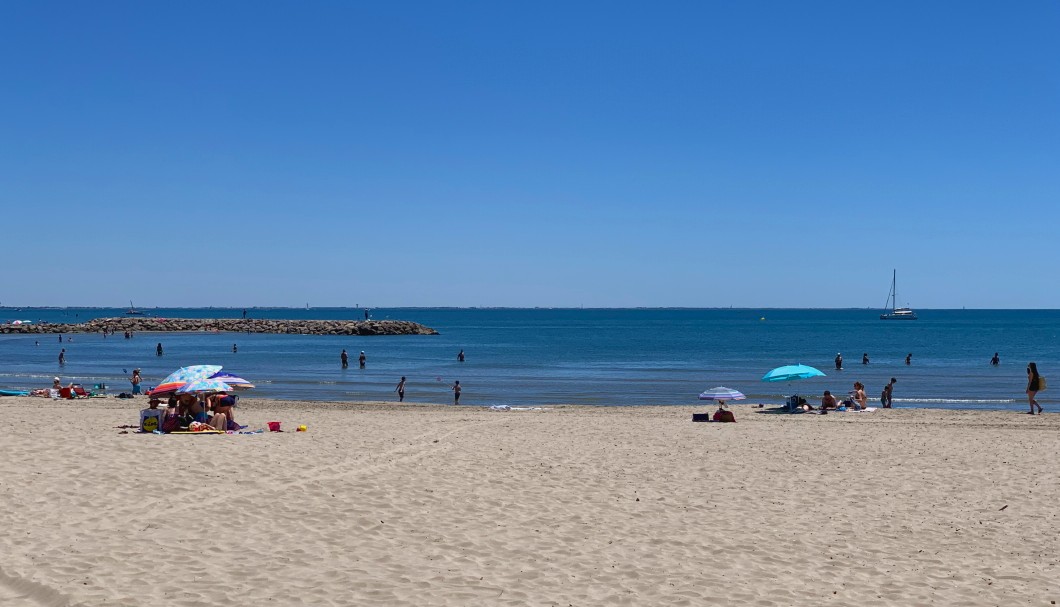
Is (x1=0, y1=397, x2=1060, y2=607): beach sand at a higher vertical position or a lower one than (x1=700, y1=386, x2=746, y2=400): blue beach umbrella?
lower

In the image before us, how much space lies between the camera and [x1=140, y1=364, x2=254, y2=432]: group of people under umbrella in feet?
61.8

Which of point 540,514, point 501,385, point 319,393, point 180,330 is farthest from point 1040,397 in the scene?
point 180,330

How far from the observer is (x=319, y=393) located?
41.4 metres

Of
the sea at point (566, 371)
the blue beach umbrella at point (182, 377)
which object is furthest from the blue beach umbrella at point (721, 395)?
the blue beach umbrella at point (182, 377)

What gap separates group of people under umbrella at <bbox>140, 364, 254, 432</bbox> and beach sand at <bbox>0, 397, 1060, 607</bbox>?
1.03 m

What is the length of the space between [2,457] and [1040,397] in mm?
40248

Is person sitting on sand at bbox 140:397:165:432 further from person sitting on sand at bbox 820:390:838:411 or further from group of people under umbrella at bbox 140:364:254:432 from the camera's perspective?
person sitting on sand at bbox 820:390:838:411

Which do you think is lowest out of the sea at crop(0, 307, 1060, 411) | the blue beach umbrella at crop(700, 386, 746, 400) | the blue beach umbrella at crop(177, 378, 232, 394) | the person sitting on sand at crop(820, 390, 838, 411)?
the sea at crop(0, 307, 1060, 411)

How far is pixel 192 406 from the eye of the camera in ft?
63.8

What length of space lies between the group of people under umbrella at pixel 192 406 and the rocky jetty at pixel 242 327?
10291 cm

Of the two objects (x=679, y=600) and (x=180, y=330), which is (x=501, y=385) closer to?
(x=679, y=600)

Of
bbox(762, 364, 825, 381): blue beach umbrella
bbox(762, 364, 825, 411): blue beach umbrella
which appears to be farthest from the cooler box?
bbox(762, 364, 825, 411): blue beach umbrella

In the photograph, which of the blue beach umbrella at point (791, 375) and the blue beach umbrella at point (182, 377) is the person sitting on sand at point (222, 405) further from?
the blue beach umbrella at point (791, 375)

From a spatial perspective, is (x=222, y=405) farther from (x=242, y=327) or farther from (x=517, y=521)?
(x=242, y=327)
